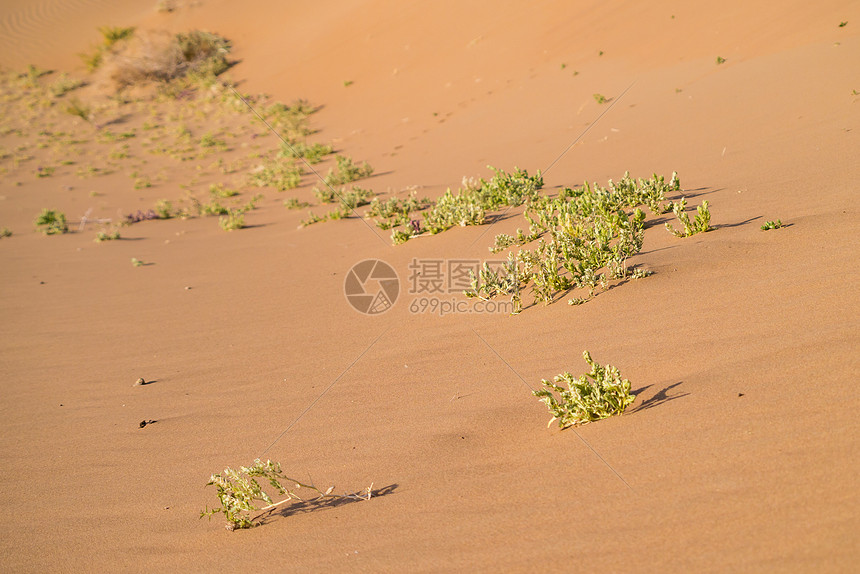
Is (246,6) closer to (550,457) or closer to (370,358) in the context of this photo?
(370,358)

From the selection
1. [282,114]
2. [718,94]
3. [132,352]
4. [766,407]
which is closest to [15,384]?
[132,352]

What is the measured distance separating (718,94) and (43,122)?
2132 cm

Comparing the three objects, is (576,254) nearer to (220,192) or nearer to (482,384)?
(482,384)

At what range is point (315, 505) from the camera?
8.59ft

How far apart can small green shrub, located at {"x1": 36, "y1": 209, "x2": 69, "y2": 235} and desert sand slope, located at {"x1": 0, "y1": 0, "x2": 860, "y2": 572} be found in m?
0.88

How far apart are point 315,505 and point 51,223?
10327 millimetres

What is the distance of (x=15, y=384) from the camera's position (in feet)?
14.9

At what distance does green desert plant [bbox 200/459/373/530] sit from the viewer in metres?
2.53

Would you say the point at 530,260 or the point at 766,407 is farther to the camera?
the point at 530,260

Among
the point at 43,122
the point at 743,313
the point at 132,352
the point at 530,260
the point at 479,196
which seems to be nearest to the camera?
the point at 743,313

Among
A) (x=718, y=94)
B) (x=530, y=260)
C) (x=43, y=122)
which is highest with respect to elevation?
(x=43, y=122)

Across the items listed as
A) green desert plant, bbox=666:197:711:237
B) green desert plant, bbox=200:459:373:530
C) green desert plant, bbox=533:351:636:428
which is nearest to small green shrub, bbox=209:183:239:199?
green desert plant, bbox=666:197:711:237

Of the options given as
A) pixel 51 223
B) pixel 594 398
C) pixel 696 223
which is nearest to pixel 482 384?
pixel 594 398

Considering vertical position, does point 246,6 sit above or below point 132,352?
above
